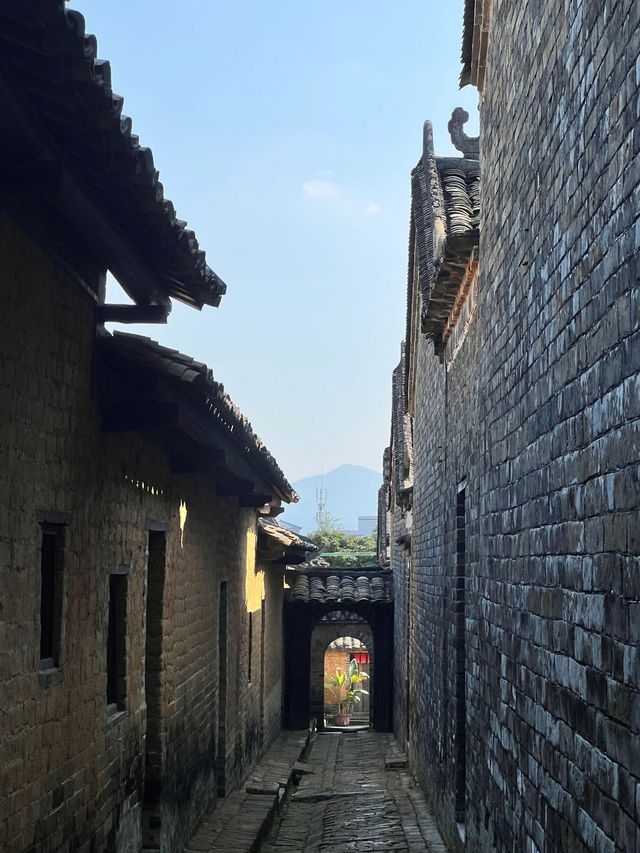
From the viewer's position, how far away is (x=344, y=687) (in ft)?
106

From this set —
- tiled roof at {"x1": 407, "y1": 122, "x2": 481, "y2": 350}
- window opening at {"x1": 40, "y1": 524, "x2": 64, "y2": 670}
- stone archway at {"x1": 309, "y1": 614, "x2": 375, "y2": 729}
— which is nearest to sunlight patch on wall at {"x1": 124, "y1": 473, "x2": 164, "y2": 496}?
window opening at {"x1": 40, "y1": 524, "x2": 64, "y2": 670}

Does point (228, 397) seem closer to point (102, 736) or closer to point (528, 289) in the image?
point (102, 736)

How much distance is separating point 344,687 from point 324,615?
10657mm

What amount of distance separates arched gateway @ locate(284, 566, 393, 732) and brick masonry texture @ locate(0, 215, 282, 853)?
1173cm

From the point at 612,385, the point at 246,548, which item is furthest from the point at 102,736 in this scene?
the point at 246,548

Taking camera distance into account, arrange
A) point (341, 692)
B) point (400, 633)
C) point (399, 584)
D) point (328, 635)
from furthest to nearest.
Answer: point (341, 692)
point (328, 635)
point (399, 584)
point (400, 633)

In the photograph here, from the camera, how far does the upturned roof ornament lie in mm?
12500

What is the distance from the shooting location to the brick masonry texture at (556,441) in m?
3.29

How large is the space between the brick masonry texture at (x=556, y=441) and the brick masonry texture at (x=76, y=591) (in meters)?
2.34

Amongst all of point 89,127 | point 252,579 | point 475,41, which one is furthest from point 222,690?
point 89,127

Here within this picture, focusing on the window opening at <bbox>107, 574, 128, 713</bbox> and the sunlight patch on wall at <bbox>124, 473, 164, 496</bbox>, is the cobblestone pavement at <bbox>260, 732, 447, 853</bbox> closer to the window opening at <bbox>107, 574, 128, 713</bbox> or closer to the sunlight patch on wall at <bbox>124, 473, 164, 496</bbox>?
the window opening at <bbox>107, 574, 128, 713</bbox>

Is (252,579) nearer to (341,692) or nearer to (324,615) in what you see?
(324,615)

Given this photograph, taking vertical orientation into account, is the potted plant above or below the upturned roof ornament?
below

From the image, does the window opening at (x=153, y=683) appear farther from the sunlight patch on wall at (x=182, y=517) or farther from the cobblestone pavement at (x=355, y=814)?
the cobblestone pavement at (x=355, y=814)
